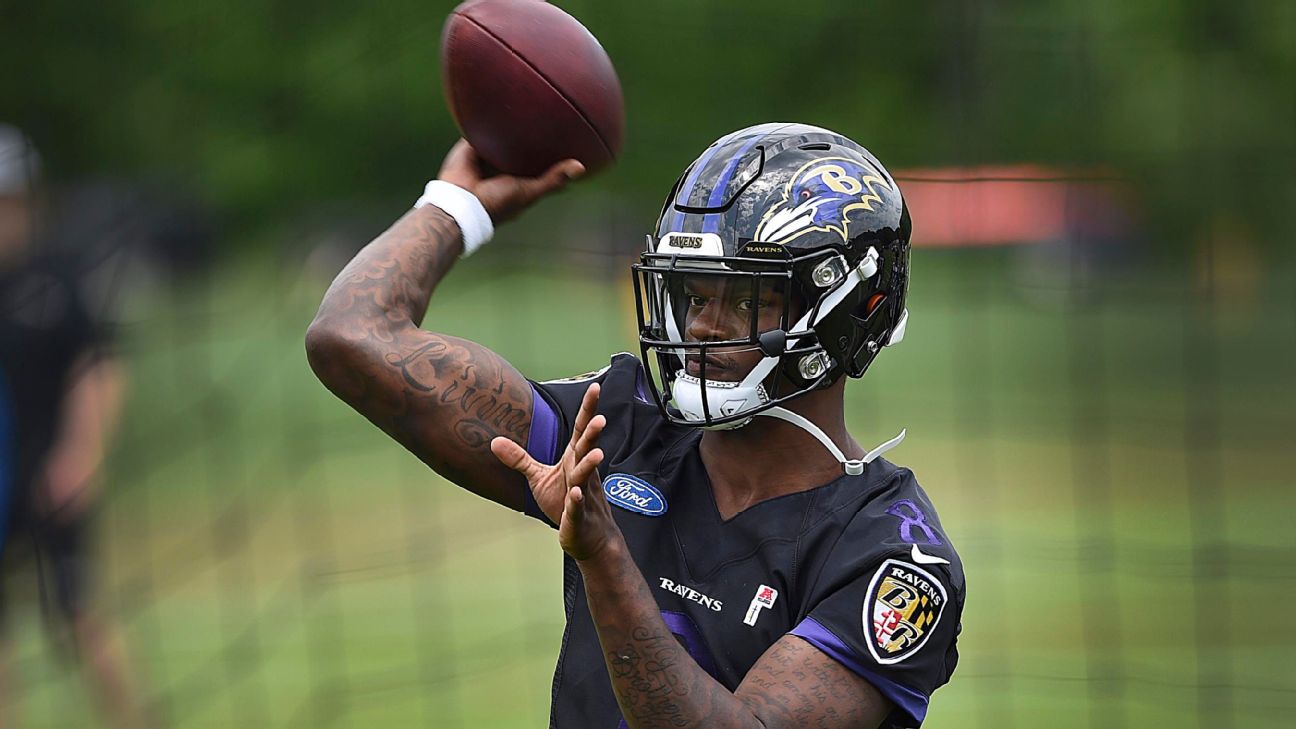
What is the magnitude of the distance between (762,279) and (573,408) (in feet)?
1.35

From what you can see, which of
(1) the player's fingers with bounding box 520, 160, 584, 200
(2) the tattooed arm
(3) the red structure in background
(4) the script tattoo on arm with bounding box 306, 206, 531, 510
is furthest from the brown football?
(3) the red structure in background

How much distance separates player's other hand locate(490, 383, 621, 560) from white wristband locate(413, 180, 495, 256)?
0.69 meters

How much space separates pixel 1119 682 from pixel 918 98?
285 cm

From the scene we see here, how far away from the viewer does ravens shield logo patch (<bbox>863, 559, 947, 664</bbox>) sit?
2.11 m

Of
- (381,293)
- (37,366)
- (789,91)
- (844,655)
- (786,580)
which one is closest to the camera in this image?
(844,655)

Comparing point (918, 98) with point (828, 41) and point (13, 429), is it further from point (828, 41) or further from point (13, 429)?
point (13, 429)

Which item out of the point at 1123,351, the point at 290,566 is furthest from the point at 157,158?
the point at 1123,351

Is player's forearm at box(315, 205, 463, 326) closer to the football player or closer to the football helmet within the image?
the football player

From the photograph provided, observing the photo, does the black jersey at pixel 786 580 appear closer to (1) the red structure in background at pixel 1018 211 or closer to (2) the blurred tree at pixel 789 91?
(2) the blurred tree at pixel 789 91

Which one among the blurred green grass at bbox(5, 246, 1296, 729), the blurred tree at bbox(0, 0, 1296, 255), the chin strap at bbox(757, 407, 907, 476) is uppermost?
the blurred tree at bbox(0, 0, 1296, 255)

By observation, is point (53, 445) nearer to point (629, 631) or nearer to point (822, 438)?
point (822, 438)

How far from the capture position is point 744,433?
2.31 m

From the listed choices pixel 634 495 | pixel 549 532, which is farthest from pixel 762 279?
pixel 549 532

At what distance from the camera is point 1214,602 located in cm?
736
